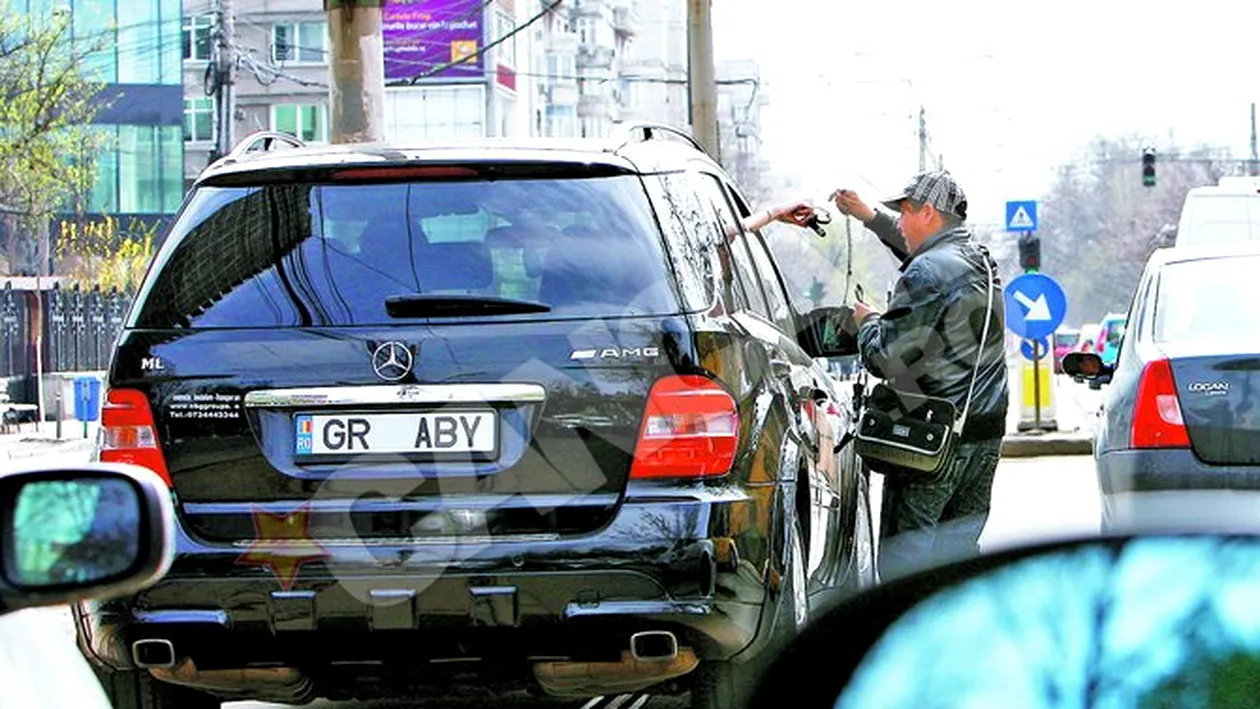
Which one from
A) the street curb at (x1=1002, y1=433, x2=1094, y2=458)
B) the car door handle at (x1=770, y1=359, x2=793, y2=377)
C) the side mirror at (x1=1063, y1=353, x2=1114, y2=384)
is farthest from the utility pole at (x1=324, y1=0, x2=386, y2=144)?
the car door handle at (x1=770, y1=359, x2=793, y2=377)

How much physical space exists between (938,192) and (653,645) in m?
2.50

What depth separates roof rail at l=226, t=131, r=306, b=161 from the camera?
5695 millimetres

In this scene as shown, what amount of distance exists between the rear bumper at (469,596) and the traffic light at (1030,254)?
1944 centimetres

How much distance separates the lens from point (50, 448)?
91.5ft

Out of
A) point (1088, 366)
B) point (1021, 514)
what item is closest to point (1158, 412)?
point (1088, 366)

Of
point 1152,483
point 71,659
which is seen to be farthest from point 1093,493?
point 71,659

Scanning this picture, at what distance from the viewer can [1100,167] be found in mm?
102000

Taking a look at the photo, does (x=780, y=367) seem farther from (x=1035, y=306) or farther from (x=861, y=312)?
(x=1035, y=306)

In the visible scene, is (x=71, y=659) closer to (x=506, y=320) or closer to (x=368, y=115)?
(x=506, y=320)

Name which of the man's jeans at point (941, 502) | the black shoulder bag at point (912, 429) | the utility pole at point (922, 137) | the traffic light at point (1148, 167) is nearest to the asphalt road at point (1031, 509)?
the man's jeans at point (941, 502)

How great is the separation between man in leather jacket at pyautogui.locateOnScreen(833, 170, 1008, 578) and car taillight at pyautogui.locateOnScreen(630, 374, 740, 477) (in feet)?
5.51

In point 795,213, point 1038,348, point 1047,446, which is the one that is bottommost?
point 1047,446

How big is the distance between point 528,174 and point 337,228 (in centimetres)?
46

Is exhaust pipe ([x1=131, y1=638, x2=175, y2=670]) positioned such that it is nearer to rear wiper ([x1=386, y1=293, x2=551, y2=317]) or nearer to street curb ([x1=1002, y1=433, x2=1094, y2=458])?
rear wiper ([x1=386, y1=293, x2=551, y2=317])
